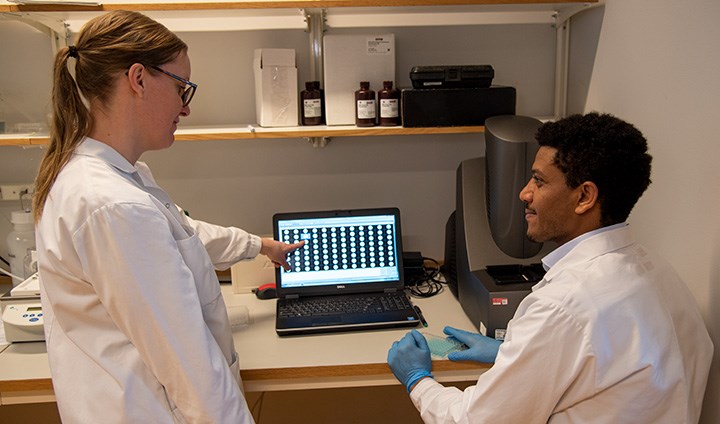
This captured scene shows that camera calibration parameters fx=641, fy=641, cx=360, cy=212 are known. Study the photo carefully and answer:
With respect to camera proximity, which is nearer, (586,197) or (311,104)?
(586,197)

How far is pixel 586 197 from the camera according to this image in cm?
117

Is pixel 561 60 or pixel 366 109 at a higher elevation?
pixel 561 60

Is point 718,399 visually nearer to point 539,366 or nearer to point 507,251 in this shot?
point 539,366

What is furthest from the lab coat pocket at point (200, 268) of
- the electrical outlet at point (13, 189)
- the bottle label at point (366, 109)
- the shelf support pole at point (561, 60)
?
the shelf support pole at point (561, 60)

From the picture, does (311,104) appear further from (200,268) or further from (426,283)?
(200,268)

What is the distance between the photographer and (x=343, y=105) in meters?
2.00

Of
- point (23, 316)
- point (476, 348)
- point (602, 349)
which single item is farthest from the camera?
point (23, 316)

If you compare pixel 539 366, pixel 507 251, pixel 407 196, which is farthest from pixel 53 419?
pixel 539 366

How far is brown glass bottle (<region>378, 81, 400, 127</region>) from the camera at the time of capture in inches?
75.9

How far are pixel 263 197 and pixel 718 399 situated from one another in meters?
1.48

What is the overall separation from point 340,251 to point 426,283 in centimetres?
33

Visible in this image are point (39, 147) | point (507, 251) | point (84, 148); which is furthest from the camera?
point (39, 147)

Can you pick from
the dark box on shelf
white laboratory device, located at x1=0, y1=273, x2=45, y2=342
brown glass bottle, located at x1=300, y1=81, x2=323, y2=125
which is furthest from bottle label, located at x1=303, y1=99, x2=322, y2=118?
white laboratory device, located at x1=0, y1=273, x2=45, y2=342

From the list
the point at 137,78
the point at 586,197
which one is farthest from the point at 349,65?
the point at 586,197
